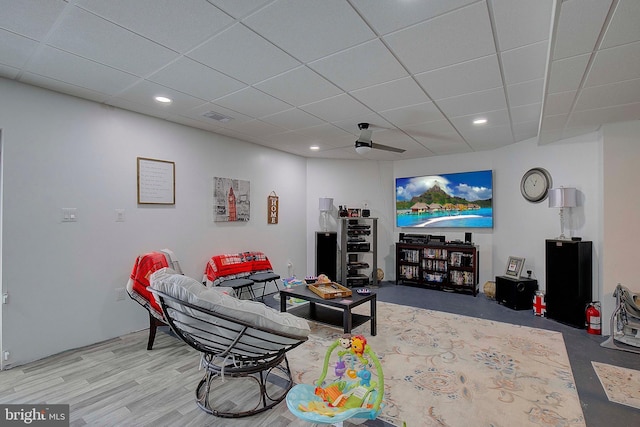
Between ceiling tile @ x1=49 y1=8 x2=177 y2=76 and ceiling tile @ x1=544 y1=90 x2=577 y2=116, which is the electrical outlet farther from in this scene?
ceiling tile @ x1=544 y1=90 x2=577 y2=116

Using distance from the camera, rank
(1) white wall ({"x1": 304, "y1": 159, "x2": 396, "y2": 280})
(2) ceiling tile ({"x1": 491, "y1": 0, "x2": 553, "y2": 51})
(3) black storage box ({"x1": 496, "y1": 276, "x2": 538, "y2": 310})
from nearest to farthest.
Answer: (2) ceiling tile ({"x1": 491, "y1": 0, "x2": 553, "y2": 51}), (3) black storage box ({"x1": 496, "y1": 276, "x2": 538, "y2": 310}), (1) white wall ({"x1": 304, "y1": 159, "x2": 396, "y2": 280})

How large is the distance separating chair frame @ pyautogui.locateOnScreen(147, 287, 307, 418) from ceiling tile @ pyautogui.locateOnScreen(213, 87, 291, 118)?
203 cm

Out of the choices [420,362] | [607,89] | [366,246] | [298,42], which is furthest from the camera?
[366,246]

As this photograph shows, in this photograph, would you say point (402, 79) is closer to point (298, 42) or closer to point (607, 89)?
point (298, 42)

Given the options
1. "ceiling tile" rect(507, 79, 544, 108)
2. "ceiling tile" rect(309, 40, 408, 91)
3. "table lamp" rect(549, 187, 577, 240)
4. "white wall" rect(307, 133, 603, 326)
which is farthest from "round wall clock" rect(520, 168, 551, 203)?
"ceiling tile" rect(309, 40, 408, 91)

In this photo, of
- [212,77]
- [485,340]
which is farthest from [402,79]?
[485,340]

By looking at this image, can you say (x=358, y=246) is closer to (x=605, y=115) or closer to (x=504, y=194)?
(x=504, y=194)

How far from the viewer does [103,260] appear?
10.9ft

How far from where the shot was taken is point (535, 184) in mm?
4750

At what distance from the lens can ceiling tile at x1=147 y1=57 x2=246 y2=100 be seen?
253cm

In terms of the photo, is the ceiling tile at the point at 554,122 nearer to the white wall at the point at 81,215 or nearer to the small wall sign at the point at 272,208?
the small wall sign at the point at 272,208

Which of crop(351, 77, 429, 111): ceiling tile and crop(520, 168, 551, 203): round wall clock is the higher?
crop(351, 77, 429, 111): ceiling tile

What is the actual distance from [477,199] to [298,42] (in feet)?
15.6

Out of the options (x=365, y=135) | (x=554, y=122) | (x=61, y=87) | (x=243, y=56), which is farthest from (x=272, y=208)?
(x=554, y=122)
